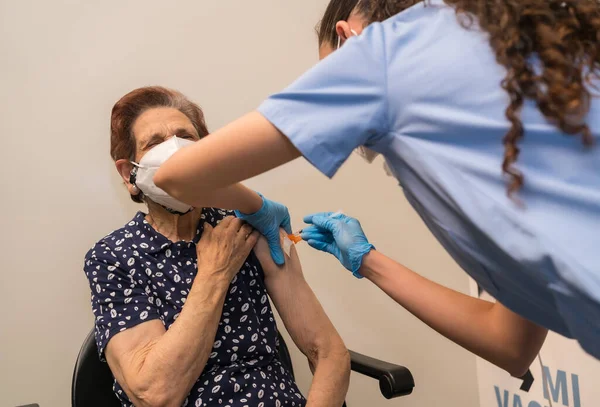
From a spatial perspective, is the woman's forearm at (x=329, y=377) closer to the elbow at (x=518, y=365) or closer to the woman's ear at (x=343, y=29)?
Result: the elbow at (x=518, y=365)

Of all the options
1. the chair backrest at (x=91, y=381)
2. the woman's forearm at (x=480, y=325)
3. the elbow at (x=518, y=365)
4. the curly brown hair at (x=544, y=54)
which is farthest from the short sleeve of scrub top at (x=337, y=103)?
the chair backrest at (x=91, y=381)

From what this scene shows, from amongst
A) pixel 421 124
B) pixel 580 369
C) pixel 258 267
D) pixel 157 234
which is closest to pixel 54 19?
pixel 157 234

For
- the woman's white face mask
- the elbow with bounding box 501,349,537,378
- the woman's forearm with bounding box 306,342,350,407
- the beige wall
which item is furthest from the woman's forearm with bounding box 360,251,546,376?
the beige wall

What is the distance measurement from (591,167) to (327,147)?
356 millimetres

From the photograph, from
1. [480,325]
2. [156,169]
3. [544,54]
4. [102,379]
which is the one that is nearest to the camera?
[544,54]

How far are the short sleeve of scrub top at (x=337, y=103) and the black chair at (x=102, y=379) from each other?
912mm

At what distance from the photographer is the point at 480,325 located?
125 cm

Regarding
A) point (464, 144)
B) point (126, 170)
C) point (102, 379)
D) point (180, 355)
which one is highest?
point (464, 144)

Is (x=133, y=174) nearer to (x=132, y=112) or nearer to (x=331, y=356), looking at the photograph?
(x=132, y=112)

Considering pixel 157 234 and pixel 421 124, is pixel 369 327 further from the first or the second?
pixel 421 124

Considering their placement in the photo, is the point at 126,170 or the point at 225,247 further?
the point at 126,170

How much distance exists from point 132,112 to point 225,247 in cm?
48

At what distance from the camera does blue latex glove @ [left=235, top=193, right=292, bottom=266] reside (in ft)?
5.42

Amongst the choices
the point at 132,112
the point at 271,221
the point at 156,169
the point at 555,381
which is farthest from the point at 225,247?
the point at 555,381
